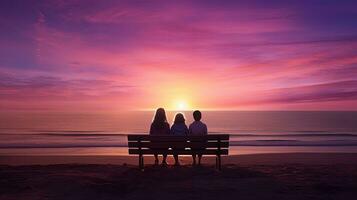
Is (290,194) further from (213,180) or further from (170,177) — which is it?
(170,177)

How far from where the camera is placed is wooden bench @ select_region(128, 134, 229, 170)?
12961 mm

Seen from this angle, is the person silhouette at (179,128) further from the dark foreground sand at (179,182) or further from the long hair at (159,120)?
the dark foreground sand at (179,182)

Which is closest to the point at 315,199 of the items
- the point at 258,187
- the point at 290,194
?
the point at 290,194

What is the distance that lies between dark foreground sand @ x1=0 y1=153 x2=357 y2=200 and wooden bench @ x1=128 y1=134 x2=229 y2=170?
0.49 metres

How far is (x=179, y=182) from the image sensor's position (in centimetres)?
1103

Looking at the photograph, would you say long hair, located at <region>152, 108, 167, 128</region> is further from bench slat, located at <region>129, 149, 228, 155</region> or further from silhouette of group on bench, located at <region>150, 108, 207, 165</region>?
bench slat, located at <region>129, 149, 228, 155</region>

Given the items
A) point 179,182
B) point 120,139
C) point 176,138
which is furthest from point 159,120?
point 120,139

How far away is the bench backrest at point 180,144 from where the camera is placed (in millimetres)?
12961

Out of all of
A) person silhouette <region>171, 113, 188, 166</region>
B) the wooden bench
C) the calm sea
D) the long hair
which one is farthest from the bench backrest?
the calm sea

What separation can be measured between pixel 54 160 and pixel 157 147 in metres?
9.31

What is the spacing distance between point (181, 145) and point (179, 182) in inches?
82.1

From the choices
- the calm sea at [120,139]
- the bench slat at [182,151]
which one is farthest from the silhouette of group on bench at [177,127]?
the calm sea at [120,139]

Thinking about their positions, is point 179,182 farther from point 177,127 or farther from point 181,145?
point 177,127

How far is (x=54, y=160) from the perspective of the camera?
68.7ft
